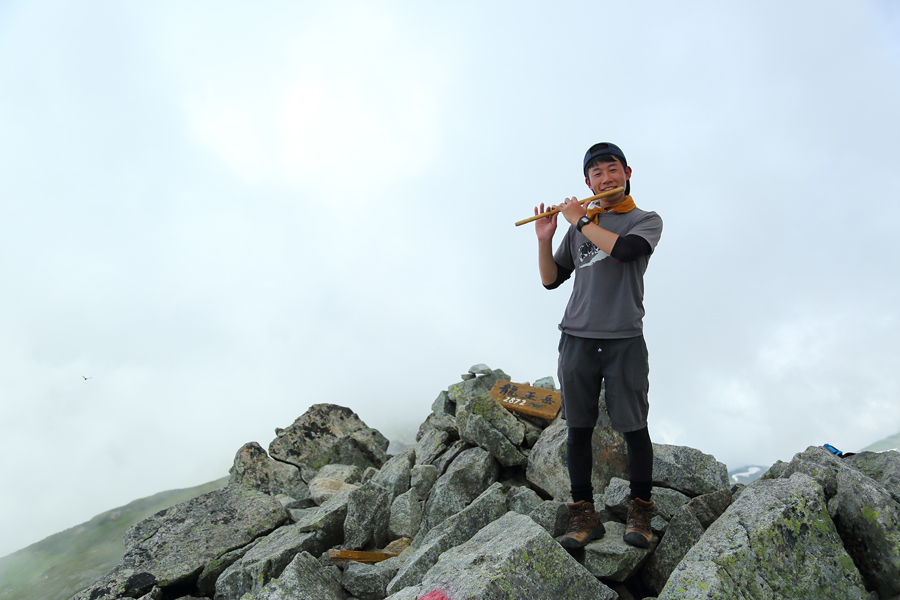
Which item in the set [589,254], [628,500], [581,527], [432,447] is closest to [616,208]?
[589,254]

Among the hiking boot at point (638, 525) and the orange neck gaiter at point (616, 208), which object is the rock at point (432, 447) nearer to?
the hiking boot at point (638, 525)

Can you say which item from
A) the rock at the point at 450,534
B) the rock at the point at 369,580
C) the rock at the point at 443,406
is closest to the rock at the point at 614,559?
the rock at the point at 450,534

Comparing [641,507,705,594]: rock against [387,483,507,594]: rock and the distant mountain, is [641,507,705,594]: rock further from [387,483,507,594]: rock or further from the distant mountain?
the distant mountain

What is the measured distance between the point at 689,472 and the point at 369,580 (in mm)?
→ 4184

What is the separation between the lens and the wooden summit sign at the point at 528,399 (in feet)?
27.6

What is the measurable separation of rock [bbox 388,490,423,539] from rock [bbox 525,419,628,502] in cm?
180

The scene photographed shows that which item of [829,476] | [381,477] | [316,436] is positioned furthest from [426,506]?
[316,436]

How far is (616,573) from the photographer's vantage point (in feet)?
14.7

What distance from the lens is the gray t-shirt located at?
4688 millimetres

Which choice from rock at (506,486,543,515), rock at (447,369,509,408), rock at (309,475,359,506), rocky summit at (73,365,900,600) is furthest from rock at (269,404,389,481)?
rock at (506,486,543,515)

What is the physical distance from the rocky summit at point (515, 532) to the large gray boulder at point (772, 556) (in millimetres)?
12

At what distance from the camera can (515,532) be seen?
14.5ft

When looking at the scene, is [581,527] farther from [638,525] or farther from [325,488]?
[325,488]

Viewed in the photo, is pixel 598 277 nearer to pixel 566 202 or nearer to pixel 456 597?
pixel 566 202
